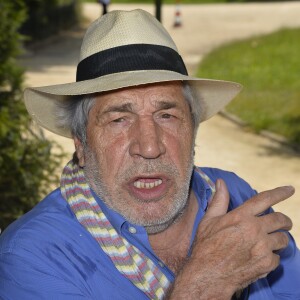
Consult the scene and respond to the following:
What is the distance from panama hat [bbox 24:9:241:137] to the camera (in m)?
2.52

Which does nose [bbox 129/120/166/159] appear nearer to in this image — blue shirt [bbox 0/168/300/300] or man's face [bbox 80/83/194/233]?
man's face [bbox 80/83/194/233]

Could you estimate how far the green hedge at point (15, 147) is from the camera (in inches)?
215

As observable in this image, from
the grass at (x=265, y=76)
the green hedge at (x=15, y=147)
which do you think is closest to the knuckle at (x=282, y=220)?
the green hedge at (x=15, y=147)

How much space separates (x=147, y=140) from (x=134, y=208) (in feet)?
0.70

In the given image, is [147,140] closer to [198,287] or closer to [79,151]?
[79,151]

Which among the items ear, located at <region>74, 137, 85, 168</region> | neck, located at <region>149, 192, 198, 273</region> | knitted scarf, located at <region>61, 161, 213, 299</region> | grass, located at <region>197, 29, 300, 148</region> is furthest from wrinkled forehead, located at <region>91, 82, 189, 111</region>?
grass, located at <region>197, 29, 300, 148</region>

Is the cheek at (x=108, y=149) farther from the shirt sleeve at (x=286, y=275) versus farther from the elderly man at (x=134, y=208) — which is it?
the shirt sleeve at (x=286, y=275)

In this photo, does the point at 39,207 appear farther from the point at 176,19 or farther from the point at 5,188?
the point at 176,19

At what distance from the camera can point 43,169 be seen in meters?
5.80

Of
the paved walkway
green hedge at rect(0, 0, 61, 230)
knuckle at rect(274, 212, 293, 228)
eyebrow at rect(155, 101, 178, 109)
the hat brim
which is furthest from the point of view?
the paved walkway

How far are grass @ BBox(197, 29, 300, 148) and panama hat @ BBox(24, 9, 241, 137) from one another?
7459 mm

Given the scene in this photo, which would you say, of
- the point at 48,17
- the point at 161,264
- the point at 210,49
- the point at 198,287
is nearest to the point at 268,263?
the point at 198,287

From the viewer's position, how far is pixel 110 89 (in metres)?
2.45

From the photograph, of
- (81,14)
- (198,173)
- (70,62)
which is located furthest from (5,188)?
(81,14)
